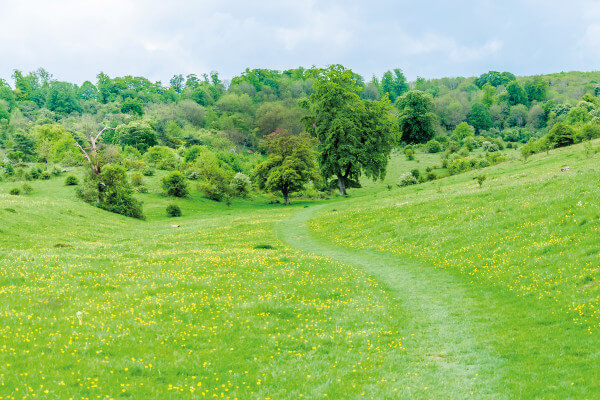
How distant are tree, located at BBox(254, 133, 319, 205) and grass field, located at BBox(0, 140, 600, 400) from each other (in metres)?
37.7

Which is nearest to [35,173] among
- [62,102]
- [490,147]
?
[490,147]

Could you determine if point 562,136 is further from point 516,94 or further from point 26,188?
point 516,94

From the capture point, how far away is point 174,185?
69.0m

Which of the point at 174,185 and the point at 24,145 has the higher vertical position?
the point at 24,145

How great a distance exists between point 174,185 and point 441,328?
61.7 metres

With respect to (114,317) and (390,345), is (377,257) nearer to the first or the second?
(390,345)

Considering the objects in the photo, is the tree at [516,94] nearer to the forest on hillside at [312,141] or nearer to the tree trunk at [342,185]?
the forest on hillside at [312,141]

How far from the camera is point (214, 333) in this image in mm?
11781

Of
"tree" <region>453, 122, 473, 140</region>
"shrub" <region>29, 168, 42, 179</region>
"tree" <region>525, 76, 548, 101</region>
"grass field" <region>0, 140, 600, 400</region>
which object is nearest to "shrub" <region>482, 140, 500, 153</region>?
"tree" <region>453, 122, 473, 140</region>

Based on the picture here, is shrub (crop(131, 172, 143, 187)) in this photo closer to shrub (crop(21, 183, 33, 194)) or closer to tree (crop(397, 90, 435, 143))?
shrub (crop(21, 183, 33, 194))

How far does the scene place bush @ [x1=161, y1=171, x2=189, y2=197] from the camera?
225ft

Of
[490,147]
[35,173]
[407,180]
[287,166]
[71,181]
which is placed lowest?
[407,180]

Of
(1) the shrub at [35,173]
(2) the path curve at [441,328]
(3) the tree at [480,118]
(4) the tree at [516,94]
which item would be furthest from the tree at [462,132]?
(2) the path curve at [441,328]

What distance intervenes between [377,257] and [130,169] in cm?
6759
